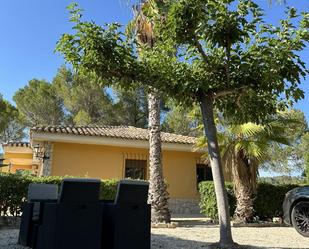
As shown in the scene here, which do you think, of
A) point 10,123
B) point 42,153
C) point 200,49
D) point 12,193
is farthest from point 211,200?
point 10,123

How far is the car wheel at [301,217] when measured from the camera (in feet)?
28.0

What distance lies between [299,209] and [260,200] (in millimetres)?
4636

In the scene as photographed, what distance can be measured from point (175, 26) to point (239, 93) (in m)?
1.94

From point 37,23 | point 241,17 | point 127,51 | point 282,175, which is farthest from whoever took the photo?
point 282,175

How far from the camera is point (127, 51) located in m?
7.30

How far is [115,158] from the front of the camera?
17.6m

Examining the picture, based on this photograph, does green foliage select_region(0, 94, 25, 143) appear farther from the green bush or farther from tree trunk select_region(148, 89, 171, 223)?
the green bush

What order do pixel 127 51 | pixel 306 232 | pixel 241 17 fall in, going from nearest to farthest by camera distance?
1. pixel 241 17
2. pixel 127 51
3. pixel 306 232

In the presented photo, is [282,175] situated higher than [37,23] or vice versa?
[37,23]

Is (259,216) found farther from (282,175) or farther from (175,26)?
(282,175)

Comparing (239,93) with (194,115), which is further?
(194,115)

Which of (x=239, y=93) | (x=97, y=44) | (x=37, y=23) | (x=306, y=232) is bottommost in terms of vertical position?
(x=306, y=232)

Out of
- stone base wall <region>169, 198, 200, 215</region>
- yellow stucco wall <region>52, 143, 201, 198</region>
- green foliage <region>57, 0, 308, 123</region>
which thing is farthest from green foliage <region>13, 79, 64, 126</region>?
green foliage <region>57, 0, 308, 123</region>

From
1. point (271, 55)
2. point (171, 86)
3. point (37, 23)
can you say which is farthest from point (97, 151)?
point (271, 55)
